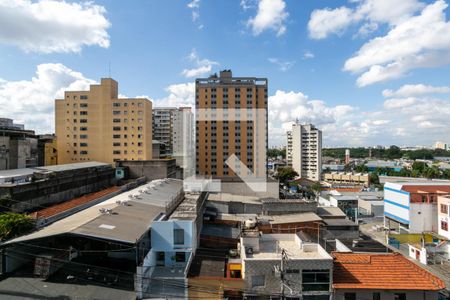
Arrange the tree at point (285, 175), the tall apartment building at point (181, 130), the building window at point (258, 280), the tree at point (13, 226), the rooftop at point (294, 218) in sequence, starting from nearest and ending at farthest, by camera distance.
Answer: the building window at point (258, 280) < the tree at point (13, 226) < the rooftop at point (294, 218) < the tree at point (285, 175) < the tall apartment building at point (181, 130)

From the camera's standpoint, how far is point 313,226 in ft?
63.0

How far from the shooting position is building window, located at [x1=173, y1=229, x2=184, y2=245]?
41.2 ft

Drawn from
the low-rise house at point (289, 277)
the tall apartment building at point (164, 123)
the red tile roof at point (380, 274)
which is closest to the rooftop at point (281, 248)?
the low-rise house at point (289, 277)

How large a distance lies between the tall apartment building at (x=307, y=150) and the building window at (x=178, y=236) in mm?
49904

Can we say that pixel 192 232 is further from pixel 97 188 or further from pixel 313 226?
pixel 97 188

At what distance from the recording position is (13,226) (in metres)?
10.7

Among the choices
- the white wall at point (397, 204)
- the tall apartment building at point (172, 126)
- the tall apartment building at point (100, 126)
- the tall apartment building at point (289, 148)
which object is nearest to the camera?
the white wall at point (397, 204)

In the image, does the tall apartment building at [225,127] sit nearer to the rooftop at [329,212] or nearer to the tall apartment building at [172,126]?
the tall apartment building at [172,126]

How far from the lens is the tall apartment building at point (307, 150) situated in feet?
192

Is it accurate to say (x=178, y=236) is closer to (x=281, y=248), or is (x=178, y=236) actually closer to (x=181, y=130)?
(x=281, y=248)

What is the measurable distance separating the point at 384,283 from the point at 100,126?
2909 centimetres

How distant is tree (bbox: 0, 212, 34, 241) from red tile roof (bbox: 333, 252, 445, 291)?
11888mm

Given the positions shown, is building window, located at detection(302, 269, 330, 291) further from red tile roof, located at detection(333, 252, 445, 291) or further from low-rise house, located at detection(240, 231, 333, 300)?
red tile roof, located at detection(333, 252, 445, 291)

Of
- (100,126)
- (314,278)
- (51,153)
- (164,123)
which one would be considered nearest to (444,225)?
(314,278)
